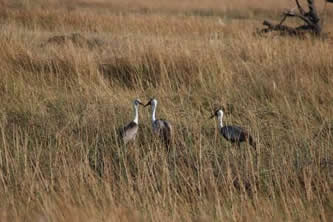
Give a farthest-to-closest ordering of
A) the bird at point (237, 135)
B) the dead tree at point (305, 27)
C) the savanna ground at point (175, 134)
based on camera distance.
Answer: the dead tree at point (305, 27) → the bird at point (237, 135) → the savanna ground at point (175, 134)

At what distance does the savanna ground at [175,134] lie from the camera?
12.0 ft

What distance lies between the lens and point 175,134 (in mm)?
5461

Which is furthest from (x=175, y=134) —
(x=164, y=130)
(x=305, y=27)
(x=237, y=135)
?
(x=305, y=27)

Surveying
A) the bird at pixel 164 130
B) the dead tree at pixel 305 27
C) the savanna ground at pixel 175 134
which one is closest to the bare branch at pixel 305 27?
the dead tree at pixel 305 27

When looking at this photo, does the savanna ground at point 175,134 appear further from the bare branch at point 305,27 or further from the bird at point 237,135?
the bare branch at point 305,27

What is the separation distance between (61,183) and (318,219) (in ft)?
5.36

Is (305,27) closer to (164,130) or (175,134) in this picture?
(175,134)

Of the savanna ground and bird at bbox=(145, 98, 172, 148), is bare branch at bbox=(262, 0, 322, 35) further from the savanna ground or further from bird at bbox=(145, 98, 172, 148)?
bird at bbox=(145, 98, 172, 148)

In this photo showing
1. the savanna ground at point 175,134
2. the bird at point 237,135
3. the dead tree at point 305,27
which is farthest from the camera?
the dead tree at point 305,27

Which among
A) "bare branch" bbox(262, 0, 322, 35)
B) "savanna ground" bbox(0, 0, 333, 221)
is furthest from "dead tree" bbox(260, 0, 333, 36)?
"savanna ground" bbox(0, 0, 333, 221)

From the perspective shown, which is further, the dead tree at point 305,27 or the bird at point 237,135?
the dead tree at point 305,27

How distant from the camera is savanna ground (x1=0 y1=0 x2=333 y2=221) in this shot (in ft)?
12.0

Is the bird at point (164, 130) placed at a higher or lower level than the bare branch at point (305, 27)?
lower

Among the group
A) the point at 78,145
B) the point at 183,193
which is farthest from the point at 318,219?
the point at 78,145
